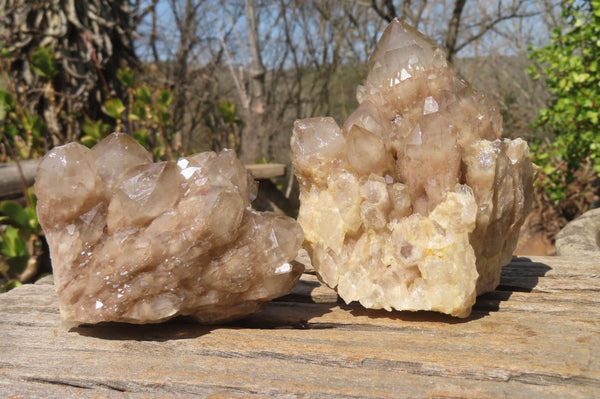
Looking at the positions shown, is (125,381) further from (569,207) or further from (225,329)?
(569,207)

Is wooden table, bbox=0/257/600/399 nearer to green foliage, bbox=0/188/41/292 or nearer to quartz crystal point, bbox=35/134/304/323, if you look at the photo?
quartz crystal point, bbox=35/134/304/323

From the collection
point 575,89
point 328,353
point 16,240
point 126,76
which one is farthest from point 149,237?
point 575,89

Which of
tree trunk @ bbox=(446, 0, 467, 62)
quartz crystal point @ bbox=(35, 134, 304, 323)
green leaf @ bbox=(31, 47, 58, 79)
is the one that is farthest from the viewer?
tree trunk @ bbox=(446, 0, 467, 62)

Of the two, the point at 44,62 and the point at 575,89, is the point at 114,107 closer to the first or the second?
the point at 44,62

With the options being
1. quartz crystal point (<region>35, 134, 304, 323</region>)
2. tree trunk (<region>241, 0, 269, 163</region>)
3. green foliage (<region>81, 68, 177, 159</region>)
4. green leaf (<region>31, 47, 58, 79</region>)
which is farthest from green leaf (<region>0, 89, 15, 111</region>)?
tree trunk (<region>241, 0, 269, 163</region>)

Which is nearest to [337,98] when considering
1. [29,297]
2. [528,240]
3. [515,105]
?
[515,105]

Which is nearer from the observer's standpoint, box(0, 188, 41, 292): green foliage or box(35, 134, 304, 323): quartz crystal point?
box(35, 134, 304, 323): quartz crystal point
